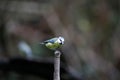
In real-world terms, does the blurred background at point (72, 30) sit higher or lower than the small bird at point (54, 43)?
higher

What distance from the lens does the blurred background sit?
16.6 ft

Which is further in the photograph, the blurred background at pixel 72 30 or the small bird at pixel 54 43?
the blurred background at pixel 72 30

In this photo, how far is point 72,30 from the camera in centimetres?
555

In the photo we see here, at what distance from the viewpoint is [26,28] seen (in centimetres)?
600

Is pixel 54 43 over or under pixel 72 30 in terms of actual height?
under

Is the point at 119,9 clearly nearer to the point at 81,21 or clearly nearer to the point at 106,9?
the point at 106,9

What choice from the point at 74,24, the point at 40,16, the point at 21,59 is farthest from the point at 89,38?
the point at 21,59

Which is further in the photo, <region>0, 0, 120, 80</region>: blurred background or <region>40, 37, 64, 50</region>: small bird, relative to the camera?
<region>0, 0, 120, 80</region>: blurred background

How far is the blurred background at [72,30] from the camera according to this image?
16.6 ft

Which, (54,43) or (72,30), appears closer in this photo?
(54,43)

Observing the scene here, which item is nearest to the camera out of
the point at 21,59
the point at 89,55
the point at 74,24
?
the point at 21,59

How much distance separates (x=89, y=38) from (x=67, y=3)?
58 centimetres

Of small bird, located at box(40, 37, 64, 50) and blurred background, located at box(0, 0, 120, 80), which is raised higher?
blurred background, located at box(0, 0, 120, 80)

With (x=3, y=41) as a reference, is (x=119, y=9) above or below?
above
